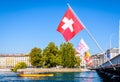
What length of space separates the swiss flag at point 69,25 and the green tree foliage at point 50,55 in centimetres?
15570

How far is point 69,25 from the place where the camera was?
27.2 m

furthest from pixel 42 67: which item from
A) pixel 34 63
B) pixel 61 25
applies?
pixel 61 25

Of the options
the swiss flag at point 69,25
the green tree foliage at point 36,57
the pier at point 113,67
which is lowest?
the pier at point 113,67

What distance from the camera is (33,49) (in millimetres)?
195000

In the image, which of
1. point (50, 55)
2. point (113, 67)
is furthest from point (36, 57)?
point (113, 67)

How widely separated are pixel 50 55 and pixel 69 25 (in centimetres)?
15863

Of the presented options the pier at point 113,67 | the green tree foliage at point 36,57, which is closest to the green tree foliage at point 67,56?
the green tree foliage at point 36,57

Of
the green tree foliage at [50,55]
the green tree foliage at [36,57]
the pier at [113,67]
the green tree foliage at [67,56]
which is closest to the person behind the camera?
the pier at [113,67]

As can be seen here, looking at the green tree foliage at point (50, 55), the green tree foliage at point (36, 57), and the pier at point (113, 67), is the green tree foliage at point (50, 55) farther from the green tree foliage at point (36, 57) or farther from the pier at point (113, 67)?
the pier at point (113, 67)

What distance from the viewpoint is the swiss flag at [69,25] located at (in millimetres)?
26781

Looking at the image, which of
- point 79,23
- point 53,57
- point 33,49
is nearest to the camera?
point 79,23

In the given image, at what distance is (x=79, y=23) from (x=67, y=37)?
4.12ft

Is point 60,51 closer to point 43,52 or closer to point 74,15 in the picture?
point 43,52

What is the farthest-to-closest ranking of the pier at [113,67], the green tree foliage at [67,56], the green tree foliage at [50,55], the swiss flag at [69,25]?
the green tree foliage at [67,56] → the green tree foliage at [50,55] → the pier at [113,67] → the swiss flag at [69,25]
